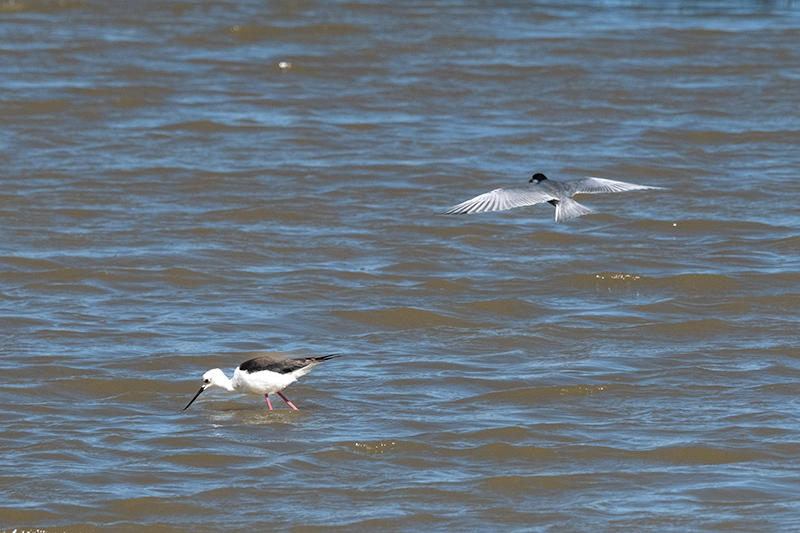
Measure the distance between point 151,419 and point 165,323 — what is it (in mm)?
1702

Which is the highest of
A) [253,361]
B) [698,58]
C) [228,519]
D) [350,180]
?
[698,58]

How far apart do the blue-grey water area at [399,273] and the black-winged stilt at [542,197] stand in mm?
891

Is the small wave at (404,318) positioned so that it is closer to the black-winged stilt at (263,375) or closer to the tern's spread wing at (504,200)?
the tern's spread wing at (504,200)

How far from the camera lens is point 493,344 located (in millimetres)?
8977

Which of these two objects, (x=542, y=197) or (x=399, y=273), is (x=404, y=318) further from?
(x=542, y=197)

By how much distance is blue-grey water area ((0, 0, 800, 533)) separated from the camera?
6797 mm

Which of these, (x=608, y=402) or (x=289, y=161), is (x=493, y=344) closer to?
(x=608, y=402)

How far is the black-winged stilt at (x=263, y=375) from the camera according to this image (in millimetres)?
7891

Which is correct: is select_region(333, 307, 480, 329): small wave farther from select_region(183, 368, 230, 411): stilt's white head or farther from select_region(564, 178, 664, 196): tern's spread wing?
select_region(183, 368, 230, 411): stilt's white head

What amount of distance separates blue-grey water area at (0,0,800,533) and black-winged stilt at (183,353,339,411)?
0.53 feet

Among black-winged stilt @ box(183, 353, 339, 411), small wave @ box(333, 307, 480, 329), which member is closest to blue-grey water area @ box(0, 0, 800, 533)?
small wave @ box(333, 307, 480, 329)

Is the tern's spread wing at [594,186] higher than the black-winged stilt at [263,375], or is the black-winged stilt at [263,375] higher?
the tern's spread wing at [594,186]

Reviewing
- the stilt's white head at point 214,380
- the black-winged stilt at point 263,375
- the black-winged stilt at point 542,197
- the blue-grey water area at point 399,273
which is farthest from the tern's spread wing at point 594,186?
the stilt's white head at point 214,380

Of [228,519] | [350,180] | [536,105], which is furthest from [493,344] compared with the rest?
[536,105]
